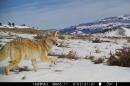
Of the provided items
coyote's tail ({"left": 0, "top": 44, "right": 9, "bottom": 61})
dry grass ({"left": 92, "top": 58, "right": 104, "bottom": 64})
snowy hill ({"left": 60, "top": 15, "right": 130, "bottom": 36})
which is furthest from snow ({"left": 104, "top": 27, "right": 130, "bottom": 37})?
coyote's tail ({"left": 0, "top": 44, "right": 9, "bottom": 61})

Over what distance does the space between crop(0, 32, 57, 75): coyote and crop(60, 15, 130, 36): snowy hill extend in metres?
0.35

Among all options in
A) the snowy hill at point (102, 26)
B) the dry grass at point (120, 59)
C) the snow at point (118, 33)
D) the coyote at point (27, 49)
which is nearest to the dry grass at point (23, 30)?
the coyote at point (27, 49)

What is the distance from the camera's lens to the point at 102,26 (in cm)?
542

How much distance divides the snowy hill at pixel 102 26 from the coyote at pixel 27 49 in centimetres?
35

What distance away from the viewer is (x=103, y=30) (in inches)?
217

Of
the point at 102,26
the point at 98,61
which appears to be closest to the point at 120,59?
the point at 98,61

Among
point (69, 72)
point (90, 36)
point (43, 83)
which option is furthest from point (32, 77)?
point (90, 36)

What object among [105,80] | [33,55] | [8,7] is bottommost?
[105,80]

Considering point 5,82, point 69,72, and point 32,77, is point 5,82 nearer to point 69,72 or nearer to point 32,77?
point 32,77

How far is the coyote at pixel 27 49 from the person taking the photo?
15.4 feet

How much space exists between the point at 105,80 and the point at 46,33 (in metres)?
0.93

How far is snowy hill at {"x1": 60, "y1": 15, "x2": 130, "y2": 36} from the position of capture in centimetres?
519

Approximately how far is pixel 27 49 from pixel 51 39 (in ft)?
1.04

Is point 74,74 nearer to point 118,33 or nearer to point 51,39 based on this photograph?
point 51,39
